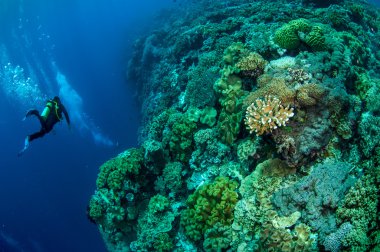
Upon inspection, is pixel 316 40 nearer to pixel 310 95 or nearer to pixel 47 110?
pixel 310 95

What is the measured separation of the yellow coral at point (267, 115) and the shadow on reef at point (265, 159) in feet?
→ 0.06

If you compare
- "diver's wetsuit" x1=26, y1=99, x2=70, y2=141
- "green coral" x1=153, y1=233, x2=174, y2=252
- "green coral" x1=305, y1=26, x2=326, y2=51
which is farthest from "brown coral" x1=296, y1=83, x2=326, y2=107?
"diver's wetsuit" x1=26, y1=99, x2=70, y2=141

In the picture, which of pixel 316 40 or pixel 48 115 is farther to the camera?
pixel 316 40

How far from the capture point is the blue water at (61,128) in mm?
29328

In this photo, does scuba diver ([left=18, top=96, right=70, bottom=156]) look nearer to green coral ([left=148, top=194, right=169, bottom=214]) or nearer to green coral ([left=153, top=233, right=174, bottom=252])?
green coral ([left=148, top=194, right=169, bottom=214])

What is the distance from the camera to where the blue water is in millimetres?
29328

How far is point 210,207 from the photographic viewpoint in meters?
6.42

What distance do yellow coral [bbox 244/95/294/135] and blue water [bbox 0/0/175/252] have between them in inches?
712

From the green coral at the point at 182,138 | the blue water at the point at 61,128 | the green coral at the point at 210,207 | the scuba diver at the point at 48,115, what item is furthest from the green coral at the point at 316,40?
the blue water at the point at 61,128

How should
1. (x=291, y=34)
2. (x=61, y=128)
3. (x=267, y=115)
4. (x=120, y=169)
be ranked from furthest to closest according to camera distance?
(x=61, y=128), (x=120, y=169), (x=291, y=34), (x=267, y=115)

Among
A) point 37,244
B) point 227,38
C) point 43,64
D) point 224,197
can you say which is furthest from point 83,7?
point 224,197

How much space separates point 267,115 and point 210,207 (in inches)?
87.6

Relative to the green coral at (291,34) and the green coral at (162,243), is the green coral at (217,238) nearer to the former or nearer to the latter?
the green coral at (162,243)

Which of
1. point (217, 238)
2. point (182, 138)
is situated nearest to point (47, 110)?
point (182, 138)
